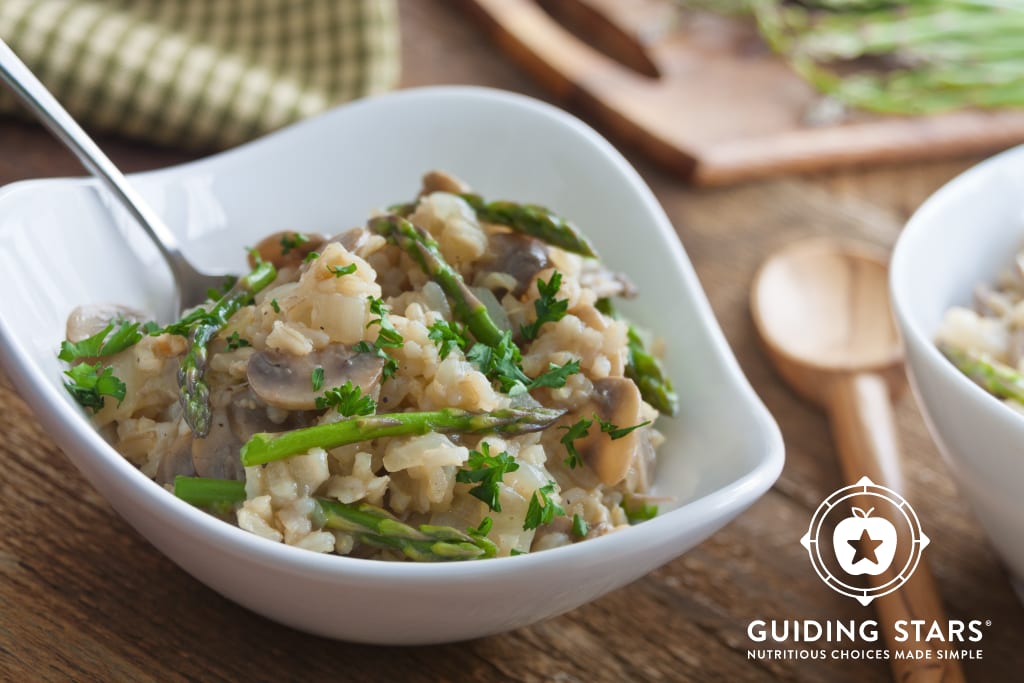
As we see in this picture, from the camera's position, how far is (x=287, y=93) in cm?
434

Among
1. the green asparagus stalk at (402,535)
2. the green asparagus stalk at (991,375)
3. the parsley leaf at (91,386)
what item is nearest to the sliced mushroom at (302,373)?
the green asparagus stalk at (402,535)

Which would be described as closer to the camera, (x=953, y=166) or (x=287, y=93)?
(x=287, y=93)

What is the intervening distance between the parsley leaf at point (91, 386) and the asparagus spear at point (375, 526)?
347 mm

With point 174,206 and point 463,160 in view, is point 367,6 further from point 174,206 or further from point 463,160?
point 174,206

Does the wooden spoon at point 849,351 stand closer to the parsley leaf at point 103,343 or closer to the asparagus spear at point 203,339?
the asparagus spear at point 203,339

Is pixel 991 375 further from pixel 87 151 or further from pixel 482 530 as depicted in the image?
pixel 87 151

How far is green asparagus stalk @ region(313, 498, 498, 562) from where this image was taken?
2.23 m

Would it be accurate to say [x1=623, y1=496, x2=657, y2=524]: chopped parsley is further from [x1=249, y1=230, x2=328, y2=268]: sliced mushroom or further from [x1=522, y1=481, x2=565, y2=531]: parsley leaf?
[x1=249, y1=230, x2=328, y2=268]: sliced mushroom

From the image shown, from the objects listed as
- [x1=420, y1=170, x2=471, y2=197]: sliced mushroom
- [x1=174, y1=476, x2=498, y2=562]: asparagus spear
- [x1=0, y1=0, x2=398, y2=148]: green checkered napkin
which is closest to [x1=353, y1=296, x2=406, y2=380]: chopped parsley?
[x1=174, y1=476, x2=498, y2=562]: asparagus spear

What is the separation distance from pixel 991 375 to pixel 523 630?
1526 millimetres

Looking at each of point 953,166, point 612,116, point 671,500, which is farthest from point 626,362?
point 953,166

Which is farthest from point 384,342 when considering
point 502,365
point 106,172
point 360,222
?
point 360,222

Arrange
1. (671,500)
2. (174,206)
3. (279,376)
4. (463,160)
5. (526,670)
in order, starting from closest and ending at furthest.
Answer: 1. (279,376)
2. (526,670)
3. (671,500)
4. (174,206)
5. (463,160)

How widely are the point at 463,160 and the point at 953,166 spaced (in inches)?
103
